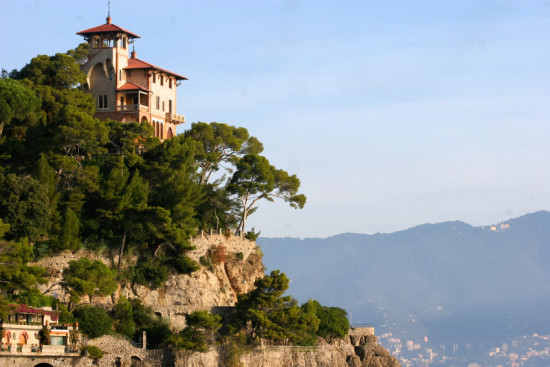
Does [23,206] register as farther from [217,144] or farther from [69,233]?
[217,144]

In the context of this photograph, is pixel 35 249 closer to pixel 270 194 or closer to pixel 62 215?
pixel 62 215

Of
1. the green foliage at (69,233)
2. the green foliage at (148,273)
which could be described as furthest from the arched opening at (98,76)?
the green foliage at (148,273)

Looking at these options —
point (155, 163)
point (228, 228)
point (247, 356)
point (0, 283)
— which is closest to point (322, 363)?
point (247, 356)

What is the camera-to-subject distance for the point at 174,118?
81688 millimetres

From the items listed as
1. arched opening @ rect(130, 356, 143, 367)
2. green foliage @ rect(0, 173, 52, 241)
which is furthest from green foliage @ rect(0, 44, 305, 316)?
arched opening @ rect(130, 356, 143, 367)

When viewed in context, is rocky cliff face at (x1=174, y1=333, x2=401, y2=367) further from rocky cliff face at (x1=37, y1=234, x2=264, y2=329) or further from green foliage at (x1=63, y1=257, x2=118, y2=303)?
green foliage at (x1=63, y1=257, x2=118, y2=303)

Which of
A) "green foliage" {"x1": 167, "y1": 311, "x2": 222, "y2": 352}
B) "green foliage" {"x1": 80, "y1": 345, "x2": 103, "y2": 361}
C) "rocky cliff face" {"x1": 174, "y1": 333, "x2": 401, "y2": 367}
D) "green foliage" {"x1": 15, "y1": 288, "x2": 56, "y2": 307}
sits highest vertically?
"green foliage" {"x1": 15, "y1": 288, "x2": 56, "y2": 307}

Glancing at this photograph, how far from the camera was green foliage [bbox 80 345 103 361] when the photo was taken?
60.0 m

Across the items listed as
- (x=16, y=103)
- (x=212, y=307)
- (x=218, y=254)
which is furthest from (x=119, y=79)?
(x=212, y=307)

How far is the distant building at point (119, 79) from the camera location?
254ft

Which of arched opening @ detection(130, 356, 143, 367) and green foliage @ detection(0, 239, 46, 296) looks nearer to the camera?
green foliage @ detection(0, 239, 46, 296)

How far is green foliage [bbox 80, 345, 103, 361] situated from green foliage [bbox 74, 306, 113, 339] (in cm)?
111

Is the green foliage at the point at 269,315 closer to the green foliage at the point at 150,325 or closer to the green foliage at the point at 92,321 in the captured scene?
the green foliage at the point at 150,325

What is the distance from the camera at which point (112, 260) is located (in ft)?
225
